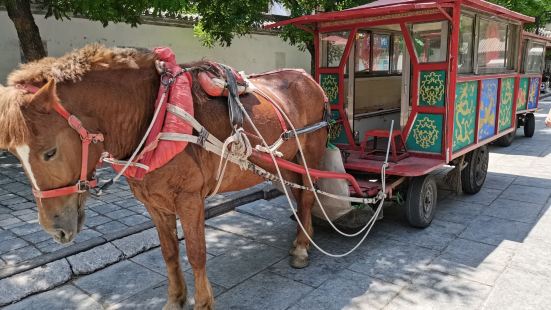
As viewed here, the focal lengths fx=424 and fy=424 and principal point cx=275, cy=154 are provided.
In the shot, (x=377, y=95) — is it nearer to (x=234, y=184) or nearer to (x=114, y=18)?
(x=234, y=184)

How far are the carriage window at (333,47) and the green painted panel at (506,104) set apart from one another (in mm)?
2344

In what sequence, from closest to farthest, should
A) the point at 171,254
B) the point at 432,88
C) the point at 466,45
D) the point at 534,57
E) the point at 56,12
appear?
the point at 171,254 < the point at 432,88 < the point at 466,45 < the point at 56,12 < the point at 534,57

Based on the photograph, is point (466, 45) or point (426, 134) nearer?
point (426, 134)

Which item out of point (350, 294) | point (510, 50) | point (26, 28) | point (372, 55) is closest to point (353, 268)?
point (350, 294)

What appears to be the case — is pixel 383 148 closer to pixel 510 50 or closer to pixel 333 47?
pixel 333 47

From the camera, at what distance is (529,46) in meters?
9.33

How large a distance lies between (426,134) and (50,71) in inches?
138

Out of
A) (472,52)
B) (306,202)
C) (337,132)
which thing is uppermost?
(472,52)

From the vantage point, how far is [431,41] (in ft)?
13.8

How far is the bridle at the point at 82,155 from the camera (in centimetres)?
205

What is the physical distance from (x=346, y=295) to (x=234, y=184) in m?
1.23

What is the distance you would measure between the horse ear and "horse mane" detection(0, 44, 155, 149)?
5cm

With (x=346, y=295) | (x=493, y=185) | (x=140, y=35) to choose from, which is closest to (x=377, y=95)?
(x=493, y=185)

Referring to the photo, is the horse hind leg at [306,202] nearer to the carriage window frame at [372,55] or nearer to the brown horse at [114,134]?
the brown horse at [114,134]
